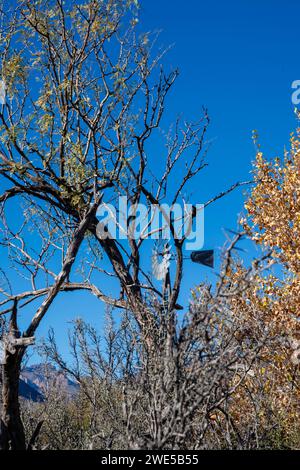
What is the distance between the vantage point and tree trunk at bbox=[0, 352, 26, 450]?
5.77 metres

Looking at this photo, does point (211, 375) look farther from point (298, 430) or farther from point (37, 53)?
point (37, 53)

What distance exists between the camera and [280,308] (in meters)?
11.5

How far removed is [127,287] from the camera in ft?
36.0

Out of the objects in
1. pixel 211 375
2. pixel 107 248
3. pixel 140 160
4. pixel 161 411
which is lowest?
pixel 161 411

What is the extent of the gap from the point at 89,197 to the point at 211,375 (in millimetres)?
6662

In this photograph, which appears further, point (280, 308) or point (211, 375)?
point (280, 308)

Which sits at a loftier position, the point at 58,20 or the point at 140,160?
the point at 58,20

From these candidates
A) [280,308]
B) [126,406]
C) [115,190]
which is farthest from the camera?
[115,190]

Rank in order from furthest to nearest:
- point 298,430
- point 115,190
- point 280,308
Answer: point 115,190
point 280,308
point 298,430

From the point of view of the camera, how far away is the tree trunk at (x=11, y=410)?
577 centimetres

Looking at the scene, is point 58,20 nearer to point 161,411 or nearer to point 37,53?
point 37,53

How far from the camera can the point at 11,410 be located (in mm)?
5930

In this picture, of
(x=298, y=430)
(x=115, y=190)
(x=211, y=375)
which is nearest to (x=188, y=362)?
(x=211, y=375)
